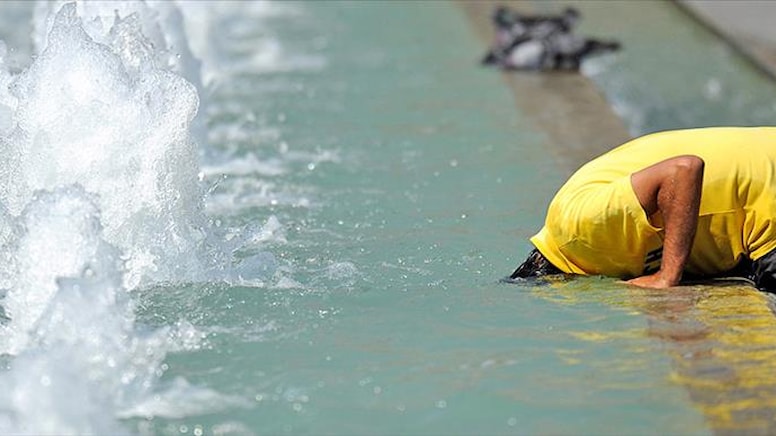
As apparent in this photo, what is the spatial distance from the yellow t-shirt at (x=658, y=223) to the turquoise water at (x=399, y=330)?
0.38 feet

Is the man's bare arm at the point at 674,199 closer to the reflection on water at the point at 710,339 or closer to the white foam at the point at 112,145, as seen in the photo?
the reflection on water at the point at 710,339

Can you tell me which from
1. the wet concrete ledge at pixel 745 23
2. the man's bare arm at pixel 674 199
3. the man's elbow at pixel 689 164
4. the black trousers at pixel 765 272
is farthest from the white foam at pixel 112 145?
the wet concrete ledge at pixel 745 23

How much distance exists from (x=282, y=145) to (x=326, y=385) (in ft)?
15.4

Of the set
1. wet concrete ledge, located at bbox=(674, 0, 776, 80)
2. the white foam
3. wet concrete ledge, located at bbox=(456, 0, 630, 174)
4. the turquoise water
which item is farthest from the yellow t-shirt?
wet concrete ledge, located at bbox=(674, 0, 776, 80)

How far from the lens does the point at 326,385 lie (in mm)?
4875

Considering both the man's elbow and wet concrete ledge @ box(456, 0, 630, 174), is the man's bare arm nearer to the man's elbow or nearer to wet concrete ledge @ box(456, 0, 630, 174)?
the man's elbow

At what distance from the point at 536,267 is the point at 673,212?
627mm

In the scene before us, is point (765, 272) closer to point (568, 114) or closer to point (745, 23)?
point (568, 114)

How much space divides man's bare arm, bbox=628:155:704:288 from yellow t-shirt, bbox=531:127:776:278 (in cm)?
5

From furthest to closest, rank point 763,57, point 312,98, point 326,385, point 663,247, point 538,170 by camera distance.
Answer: point 763,57
point 312,98
point 538,170
point 663,247
point 326,385

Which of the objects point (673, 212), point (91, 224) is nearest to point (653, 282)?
point (673, 212)

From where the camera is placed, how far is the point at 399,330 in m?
5.36

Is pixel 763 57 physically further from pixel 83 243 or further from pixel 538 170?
Result: pixel 83 243

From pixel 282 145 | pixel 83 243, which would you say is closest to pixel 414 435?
pixel 83 243
